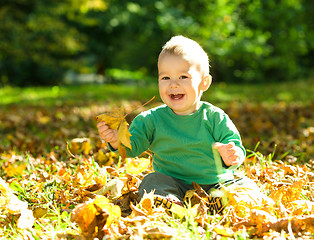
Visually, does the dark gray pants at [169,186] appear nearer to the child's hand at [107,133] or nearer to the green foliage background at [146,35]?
the child's hand at [107,133]

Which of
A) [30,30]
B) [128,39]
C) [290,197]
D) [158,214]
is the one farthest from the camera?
[128,39]

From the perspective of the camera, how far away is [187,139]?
7.13 feet

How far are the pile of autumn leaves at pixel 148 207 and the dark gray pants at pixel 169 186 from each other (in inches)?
3.1

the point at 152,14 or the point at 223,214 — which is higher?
the point at 152,14

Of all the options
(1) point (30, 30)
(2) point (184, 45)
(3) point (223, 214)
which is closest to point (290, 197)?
(3) point (223, 214)

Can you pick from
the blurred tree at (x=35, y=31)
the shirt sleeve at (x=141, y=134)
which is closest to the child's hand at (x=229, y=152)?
the shirt sleeve at (x=141, y=134)

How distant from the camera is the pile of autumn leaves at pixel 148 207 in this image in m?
1.65

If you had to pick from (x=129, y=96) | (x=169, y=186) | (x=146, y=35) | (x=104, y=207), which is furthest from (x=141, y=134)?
(x=146, y=35)

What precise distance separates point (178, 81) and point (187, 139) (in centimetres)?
33

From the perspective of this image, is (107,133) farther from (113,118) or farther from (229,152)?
(229,152)

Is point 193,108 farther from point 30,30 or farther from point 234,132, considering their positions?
point 30,30

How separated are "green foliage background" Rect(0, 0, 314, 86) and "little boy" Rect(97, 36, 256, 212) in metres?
7.88

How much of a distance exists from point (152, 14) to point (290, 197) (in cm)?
1365

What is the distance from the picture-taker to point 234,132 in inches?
84.7
